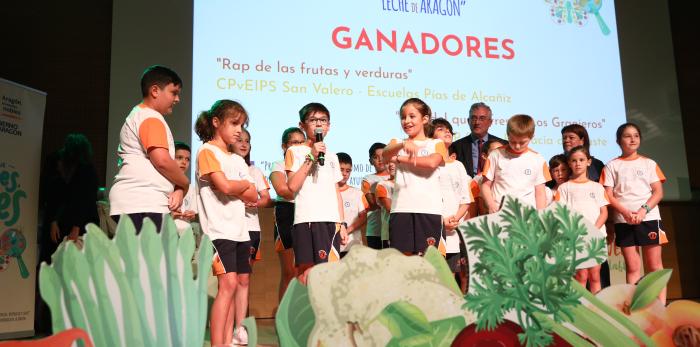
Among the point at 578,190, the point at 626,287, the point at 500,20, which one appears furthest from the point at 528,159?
the point at 500,20

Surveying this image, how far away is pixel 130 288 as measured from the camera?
71.7 inches

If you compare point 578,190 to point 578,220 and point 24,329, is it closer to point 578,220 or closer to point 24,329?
point 578,220

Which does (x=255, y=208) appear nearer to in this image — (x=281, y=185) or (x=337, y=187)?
(x=281, y=185)

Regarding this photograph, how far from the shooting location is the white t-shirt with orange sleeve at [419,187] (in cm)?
306

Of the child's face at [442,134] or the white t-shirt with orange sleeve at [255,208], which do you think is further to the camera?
the child's face at [442,134]

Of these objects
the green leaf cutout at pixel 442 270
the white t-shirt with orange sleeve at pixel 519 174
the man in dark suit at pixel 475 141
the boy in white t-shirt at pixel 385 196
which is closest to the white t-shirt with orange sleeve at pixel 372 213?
the boy in white t-shirt at pixel 385 196

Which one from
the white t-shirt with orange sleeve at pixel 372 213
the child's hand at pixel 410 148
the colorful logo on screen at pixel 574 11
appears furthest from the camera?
the colorful logo on screen at pixel 574 11

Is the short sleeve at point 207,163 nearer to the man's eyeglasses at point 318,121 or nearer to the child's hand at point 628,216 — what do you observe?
the man's eyeglasses at point 318,121

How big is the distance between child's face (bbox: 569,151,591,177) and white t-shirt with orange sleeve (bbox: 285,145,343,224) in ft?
4.99

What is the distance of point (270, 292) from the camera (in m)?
5.09

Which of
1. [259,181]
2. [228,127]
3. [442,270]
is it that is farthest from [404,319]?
[259,181]

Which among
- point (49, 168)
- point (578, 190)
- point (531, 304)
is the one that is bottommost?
point (531, 304)

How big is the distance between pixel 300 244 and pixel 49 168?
2178 millimetres

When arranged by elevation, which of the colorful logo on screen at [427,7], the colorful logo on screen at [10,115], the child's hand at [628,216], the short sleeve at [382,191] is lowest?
the child's hand at [628,216]
